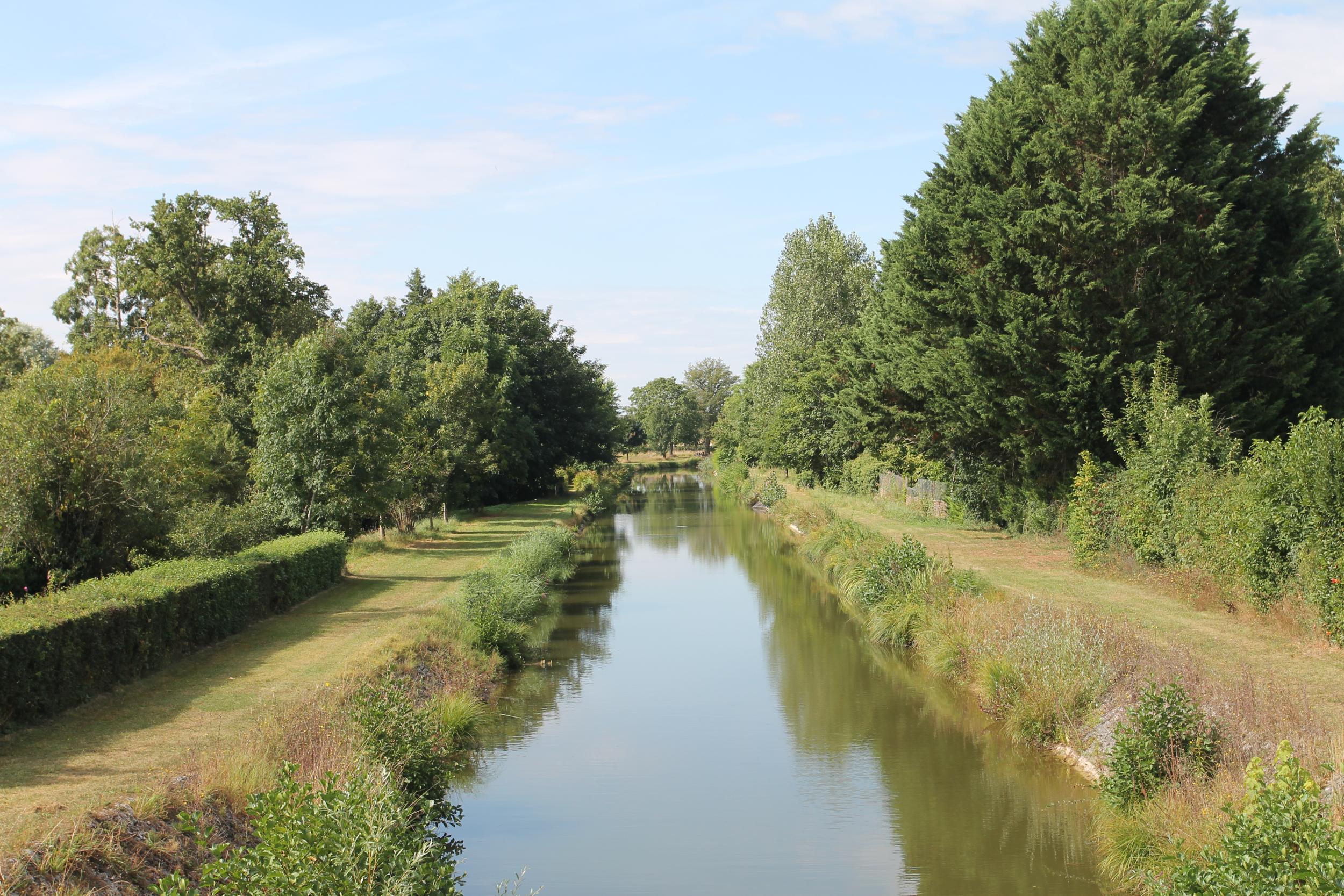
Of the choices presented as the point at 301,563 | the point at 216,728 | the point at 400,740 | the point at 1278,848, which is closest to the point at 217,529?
the point at 301,563

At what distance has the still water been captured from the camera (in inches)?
440

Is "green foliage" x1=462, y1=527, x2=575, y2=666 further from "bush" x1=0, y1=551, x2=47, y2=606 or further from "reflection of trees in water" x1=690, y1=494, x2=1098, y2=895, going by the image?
"bush" x1=0, y1=551, x2=47, y2=606

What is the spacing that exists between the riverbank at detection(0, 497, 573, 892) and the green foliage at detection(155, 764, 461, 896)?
0.82 m

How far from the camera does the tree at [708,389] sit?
522 feet

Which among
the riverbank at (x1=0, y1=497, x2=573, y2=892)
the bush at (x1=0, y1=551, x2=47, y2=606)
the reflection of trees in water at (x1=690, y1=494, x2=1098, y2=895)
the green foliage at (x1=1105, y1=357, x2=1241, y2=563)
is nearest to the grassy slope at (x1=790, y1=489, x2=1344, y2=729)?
the green foliage at (x1=1105, y1=357, x2=1241, y2=563)

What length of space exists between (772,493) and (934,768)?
42.8 metres

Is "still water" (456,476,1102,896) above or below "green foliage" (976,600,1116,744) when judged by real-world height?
below

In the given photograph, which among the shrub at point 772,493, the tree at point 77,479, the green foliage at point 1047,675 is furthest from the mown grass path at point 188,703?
the shrub at point 772,493

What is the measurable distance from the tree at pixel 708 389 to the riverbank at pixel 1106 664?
13186 centimetres

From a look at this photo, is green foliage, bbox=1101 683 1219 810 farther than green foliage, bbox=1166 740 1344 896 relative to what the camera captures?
Yes

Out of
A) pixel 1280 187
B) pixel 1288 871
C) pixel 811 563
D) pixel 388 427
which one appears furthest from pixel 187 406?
pixel 1288 871

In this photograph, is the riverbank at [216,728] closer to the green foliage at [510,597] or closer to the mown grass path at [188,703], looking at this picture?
the mown grass path at [188,703]

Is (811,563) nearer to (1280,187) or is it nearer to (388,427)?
(388,427)

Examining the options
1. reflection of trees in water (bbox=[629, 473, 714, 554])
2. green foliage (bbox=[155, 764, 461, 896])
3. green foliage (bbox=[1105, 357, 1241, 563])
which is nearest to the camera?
green foliage (bbox=[155, 764, 461, 896])
